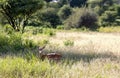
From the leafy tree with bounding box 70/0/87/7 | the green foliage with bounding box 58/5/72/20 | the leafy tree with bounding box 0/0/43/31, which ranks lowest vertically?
the leafy tree with bounding box 70/0/87/7

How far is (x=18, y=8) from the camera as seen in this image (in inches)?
779

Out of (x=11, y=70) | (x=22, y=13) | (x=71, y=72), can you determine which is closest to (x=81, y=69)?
(x=71, y=72)

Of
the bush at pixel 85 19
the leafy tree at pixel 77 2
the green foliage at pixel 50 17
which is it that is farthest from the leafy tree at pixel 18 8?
the leafy tree at pixel 77 2

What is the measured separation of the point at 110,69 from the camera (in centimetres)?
655

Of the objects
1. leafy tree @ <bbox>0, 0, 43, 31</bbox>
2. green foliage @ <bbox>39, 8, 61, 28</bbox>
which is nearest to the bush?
green foliage @ <bbox>39, 8, 61, 28</bbox>

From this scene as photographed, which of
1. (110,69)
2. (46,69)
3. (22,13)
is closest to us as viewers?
(46,69)

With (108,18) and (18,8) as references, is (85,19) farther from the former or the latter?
(18,8)

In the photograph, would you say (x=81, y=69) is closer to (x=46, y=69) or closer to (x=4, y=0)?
(x=46, y=69)

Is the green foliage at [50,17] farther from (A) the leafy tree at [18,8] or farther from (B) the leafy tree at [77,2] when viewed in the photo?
(A) the leafy tree at [18,8]

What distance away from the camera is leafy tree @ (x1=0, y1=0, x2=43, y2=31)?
19831 millimetres

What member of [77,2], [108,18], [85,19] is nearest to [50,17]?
[85,19]

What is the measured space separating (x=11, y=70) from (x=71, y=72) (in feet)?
3.46

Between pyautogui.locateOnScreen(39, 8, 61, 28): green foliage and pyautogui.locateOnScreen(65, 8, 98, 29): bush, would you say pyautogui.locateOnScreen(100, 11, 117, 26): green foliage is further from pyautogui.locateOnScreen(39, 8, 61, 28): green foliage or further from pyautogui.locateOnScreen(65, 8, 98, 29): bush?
pyautogui.locateOnScreen(39, 8, 61, 28): green foliage

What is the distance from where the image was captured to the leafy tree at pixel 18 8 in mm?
19831
